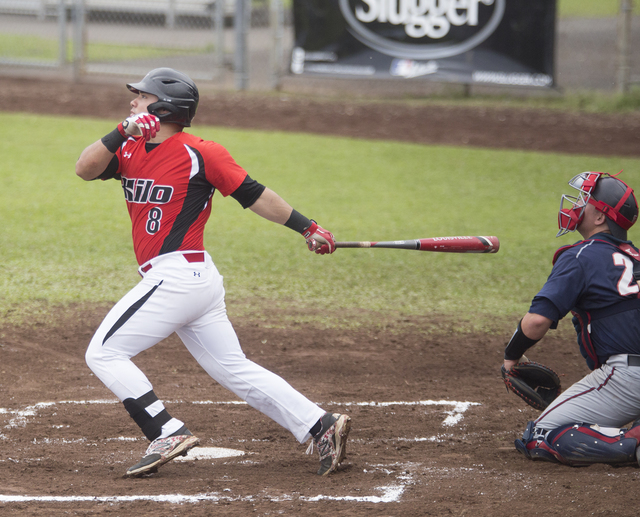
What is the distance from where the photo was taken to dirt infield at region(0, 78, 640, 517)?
3289mm

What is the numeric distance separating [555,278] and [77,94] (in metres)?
11.9

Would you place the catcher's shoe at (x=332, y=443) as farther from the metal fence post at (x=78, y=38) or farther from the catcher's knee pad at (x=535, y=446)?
the metal fence post at (x=78, y=38)

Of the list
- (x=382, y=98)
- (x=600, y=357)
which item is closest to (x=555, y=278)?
(x=600, y=357)

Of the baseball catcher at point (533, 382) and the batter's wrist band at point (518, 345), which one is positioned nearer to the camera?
the batter's wrist band at point (518, 345)

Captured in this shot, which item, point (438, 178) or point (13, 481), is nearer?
point (13, 481)

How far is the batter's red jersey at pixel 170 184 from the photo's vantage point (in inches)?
143

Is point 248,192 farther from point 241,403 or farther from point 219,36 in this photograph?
point 219,36

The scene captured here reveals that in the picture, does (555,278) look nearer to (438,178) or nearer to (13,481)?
(13,481)

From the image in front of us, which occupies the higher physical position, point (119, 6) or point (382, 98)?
point (119, 6)

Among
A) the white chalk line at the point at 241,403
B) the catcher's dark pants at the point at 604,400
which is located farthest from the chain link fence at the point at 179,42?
the catcher's dark pants at the point at 604,400

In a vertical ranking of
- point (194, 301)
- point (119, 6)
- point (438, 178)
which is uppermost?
point (119, 6)

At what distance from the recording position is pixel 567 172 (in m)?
10.6

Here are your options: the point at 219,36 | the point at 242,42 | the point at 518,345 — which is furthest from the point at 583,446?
the point at 219,36

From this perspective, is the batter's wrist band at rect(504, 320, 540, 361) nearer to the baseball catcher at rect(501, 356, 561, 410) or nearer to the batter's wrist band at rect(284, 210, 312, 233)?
the baseball catcher at rect(501, 356, 561, 410)
